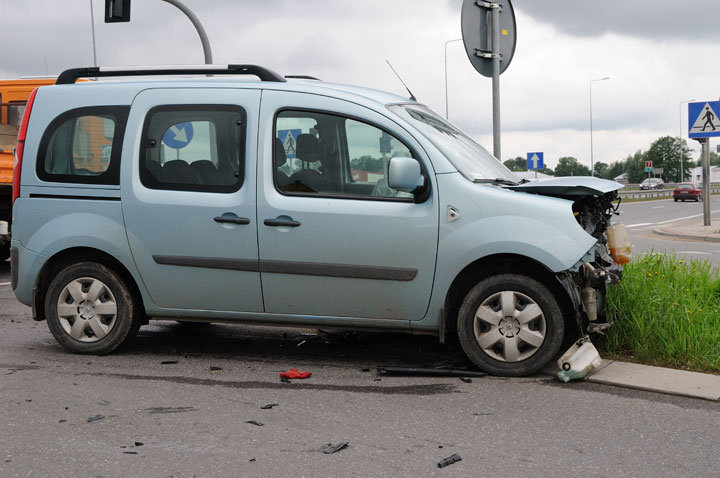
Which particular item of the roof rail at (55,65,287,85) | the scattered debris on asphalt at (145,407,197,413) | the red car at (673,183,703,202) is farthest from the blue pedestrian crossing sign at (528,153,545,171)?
the scattered debris on asphalt at (145,407,197,413)

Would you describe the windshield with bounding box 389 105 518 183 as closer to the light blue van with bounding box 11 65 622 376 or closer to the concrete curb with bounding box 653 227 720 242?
the light blue van with bounding box 11 65 622 376

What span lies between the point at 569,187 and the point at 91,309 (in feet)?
11.3

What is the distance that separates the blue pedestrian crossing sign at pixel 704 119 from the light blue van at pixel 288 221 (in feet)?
48.8

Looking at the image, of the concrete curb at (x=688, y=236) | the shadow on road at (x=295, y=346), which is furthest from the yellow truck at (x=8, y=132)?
the concrete curb at (x=688, y=236)

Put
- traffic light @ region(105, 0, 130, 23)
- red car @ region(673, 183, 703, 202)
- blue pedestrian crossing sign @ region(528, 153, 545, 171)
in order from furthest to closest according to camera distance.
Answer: red car @ region(673, 183, 703, 202) → blue pedestrian crossing sign @ region(528, 153, 545, 171) → traffic light @ region(105, 0, 130, 23)

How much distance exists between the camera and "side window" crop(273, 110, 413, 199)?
564 centimetres

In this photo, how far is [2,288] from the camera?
10.7 metres

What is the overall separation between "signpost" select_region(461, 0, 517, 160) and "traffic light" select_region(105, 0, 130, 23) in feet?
32.5

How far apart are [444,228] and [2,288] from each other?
7.29m

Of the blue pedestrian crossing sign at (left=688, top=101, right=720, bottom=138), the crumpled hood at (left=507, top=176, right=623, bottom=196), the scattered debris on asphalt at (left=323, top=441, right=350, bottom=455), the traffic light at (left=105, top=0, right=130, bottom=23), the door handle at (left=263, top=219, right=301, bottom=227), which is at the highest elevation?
the traffic light at (left=105, top=0, right=130, bottom=23)

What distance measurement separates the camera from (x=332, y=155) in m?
5.70

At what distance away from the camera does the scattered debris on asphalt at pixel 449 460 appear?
3.81m

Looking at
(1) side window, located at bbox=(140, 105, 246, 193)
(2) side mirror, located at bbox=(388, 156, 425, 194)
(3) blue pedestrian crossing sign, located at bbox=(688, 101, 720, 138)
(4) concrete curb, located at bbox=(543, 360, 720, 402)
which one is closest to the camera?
(4) concrete curb, located at bbox=(543, 360, 720, 402)

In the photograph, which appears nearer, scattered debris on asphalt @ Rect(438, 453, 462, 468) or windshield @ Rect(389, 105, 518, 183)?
scattered debris on asphalt @ Rect(438, 453, 462, 468)
